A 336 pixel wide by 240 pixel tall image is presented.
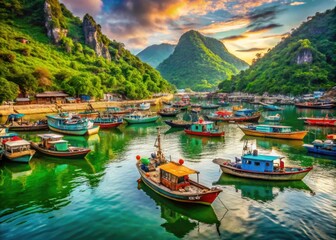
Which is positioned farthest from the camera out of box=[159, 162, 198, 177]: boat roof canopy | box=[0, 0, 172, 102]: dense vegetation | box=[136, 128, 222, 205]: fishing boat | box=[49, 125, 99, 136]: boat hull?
box=[0, 0, 172, 102]: dense vegetation

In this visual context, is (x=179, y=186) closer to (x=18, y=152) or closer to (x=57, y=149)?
(x=57, y=149)

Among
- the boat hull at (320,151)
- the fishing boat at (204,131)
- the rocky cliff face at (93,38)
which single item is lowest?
the boat hull at (320,151)

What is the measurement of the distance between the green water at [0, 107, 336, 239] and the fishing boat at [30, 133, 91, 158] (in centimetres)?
106

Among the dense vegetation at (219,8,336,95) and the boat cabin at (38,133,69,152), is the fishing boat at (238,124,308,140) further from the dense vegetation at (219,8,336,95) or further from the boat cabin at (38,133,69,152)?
the dense vegetation at (219,8,336,95)

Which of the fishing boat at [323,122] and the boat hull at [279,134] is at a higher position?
the fishing boat at [323,122]

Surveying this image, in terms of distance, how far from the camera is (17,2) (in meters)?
180

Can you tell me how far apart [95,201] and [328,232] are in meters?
18.4

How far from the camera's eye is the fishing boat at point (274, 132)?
48.2m

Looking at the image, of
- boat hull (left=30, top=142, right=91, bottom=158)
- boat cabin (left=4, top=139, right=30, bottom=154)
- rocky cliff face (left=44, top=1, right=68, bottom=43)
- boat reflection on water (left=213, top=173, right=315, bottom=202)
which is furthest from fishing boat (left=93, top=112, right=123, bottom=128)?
rocky cliff face (left=44, top=1, right=68, bottom=43)

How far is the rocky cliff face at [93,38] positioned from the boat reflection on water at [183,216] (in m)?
173

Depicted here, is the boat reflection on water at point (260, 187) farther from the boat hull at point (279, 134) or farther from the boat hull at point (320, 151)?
the boat hull at point (279, 134)

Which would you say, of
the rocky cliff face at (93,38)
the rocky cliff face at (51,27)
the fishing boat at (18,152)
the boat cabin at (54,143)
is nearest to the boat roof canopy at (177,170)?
the boat cabin at (54,143)

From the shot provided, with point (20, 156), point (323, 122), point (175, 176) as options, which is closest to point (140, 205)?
point (175, 176)

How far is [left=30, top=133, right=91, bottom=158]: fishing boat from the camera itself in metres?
36.3
